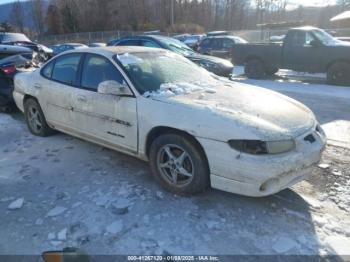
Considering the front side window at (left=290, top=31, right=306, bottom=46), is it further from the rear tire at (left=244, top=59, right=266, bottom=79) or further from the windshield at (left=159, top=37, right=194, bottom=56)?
the windshield at (left=159, top=37, right=194, bottom=56)

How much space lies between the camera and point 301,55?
39.1 feet

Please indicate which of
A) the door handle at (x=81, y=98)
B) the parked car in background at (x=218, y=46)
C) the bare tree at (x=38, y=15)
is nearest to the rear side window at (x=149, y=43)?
the door handle at (x=81, y=98)

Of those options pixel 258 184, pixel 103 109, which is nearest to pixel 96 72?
pixel 103 109

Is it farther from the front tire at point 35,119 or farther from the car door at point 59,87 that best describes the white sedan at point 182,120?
the front tire at point 35,119

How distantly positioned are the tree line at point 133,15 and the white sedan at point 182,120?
41703mm

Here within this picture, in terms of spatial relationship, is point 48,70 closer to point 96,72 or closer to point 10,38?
point 96,72

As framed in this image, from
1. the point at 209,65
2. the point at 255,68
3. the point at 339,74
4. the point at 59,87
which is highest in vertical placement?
the point at 59,87

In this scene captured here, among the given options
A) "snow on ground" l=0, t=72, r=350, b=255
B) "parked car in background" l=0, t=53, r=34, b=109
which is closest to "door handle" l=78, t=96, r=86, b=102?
"snow on ground" l=0, t=72, r=350, b=255

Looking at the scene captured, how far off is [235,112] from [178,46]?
7.92m

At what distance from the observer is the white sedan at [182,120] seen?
334cm

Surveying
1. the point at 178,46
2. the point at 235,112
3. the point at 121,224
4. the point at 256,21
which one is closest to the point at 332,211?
the point at 235,112

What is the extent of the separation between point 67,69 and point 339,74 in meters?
9.03

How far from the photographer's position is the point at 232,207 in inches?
143

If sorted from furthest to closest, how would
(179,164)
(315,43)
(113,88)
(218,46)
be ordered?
(218,46), (315,43), (113,88), (179,164)
